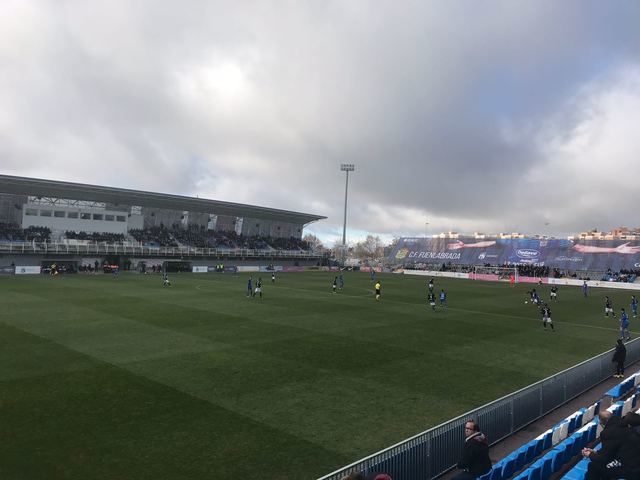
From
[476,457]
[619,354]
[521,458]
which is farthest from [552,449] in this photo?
[619,354]

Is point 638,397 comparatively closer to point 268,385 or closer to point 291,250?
point 268,385

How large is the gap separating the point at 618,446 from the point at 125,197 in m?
72.1

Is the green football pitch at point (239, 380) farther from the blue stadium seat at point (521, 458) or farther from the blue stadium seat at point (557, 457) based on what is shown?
the blue stadium seat at point (557, 457)

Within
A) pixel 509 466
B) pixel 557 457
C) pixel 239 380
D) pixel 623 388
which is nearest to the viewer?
pixel 509 466

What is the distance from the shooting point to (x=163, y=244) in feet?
252

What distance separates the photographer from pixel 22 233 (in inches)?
2477

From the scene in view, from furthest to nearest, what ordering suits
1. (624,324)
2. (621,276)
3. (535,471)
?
(621,276), (624,324), (535,471)

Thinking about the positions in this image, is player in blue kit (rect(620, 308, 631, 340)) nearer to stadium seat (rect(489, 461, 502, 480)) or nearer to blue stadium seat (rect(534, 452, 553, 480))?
blue stadium seat (rect(534, 452, 553, 480))

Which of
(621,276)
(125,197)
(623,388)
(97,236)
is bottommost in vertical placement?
(623,388)

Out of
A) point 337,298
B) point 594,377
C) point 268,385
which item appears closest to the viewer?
point 268,385

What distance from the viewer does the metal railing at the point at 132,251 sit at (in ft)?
195

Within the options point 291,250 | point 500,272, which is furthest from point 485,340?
point 291,250

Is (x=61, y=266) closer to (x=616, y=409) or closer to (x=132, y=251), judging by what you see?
(x=132, y=251)

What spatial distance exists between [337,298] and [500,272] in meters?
48.6
